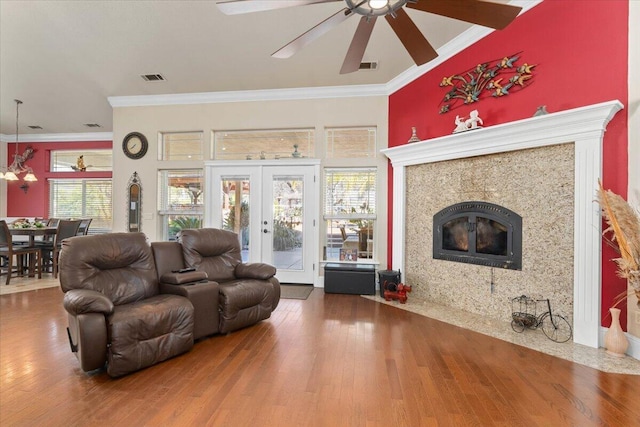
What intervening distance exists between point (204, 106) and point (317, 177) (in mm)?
2364

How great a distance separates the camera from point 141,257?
117 inches

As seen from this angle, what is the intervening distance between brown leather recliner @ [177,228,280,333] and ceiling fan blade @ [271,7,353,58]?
7.19 feet

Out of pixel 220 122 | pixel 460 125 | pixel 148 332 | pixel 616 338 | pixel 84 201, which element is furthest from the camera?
pixel 84 201

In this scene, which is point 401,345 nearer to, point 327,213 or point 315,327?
point 315,327

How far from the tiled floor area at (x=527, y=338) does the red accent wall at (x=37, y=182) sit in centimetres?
418

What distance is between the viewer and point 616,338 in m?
2.55

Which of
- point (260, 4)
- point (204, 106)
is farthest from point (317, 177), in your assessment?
point (260, 4)

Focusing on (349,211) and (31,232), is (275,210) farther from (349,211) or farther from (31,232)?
(31,232)

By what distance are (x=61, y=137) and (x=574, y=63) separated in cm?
1006

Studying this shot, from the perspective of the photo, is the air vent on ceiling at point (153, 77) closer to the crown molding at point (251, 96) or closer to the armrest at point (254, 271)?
the crown molding at point (251, 96)

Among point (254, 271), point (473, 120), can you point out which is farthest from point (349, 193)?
point (254, 271)

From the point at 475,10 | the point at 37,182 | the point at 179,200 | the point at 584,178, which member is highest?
the point at 475,10

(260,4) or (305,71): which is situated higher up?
(305,71)

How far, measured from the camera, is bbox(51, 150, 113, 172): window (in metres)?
7.74
